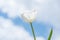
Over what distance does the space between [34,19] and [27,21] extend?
51 mm

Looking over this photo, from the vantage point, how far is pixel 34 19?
843mm

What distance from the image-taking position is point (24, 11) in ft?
2.71

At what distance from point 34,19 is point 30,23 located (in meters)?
0.05

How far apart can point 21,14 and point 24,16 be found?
0.03m

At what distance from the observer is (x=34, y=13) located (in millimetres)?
843

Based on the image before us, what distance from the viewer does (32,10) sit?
33.0 inches

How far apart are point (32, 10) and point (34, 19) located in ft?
0.21

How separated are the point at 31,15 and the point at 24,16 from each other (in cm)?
8

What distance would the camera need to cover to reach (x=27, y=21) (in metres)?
0.84

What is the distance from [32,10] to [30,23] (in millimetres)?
94

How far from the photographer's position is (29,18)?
2.95 feet

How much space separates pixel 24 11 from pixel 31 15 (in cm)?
8

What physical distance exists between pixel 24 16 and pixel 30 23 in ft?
0.21

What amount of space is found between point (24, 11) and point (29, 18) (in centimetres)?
9
